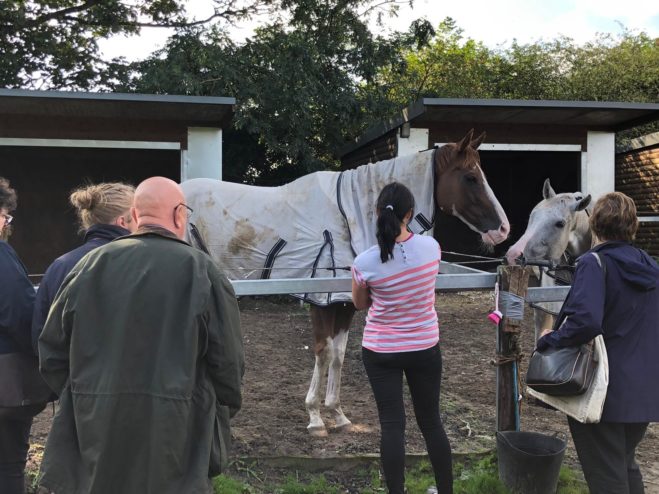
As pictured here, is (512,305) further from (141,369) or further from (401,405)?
(141,369)

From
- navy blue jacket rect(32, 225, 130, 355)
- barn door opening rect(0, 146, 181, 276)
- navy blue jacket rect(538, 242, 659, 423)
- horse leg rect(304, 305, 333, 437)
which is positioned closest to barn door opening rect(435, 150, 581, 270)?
barn door opening rect(0, 146, 181, 276)

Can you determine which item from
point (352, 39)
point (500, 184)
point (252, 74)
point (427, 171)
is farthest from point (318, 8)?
point (427, 171)

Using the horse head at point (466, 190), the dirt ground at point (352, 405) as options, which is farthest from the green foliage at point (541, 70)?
the horse head at point (466, 190)

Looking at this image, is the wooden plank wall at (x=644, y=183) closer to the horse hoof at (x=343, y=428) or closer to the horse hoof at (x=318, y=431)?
the horse hoof at (x=343, y=428)

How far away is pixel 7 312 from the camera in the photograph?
7.51ft

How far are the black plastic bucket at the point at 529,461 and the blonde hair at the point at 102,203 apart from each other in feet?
7.75

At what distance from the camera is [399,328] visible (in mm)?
2641

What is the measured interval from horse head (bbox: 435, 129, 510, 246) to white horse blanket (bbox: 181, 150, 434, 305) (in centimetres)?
8

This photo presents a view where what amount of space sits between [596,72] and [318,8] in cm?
1181

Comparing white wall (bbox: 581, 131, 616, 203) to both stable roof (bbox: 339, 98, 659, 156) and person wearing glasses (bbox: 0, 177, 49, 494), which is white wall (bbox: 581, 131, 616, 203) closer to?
stable roof (bbox: 339, 98, 659, 156)

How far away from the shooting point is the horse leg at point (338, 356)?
407 centimetres

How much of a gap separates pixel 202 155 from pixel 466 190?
20.6 feet

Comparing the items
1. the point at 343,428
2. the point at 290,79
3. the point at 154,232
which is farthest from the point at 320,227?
the point at 290,79

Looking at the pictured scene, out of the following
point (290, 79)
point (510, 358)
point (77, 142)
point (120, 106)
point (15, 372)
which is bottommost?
point (510, 358)
